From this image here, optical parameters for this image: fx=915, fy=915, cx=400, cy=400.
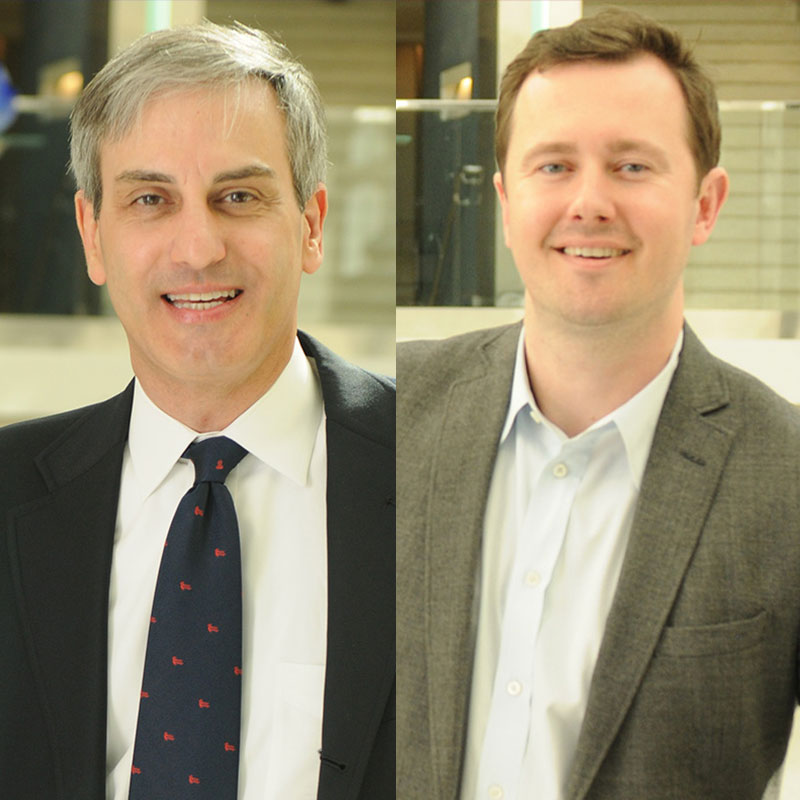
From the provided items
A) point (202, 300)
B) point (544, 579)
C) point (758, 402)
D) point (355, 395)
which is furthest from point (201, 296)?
point (758, 402)

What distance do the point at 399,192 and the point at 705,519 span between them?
0.64 metres

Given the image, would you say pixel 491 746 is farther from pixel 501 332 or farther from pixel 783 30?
pixel 783 30

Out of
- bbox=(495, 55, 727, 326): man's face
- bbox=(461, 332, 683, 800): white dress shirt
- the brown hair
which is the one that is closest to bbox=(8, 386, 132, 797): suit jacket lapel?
bbox=(461, 332, 683, 800): white dress shirt

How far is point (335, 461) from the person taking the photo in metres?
1.38

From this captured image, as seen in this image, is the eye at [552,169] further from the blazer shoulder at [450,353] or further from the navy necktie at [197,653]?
the navy necktie at [197,653]

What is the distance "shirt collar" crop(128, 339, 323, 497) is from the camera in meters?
1.36

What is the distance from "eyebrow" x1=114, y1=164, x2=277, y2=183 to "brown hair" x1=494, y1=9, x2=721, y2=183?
408mm

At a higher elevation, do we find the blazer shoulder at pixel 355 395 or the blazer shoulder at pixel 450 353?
the blazer shoulder at pixel 450 353

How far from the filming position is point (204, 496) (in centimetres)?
135

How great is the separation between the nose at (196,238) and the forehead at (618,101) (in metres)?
0.49

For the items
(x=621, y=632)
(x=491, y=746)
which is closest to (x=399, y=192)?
(x=621, y=632)

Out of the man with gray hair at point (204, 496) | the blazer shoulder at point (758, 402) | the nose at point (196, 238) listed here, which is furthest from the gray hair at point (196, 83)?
the blazer shoulder at point (758, 402)

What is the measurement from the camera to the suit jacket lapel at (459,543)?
4.15ft

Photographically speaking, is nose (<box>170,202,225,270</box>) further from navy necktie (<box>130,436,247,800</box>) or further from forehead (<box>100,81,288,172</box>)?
navy necktie (<box>130,436,247,800</box>)
